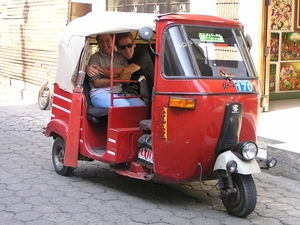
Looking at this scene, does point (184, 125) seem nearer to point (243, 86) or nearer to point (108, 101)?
point (243, 86)

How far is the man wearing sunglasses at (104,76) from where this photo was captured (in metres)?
5.98

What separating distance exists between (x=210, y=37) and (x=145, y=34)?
669 millimetres

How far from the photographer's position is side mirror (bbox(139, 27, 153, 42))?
5.17 m

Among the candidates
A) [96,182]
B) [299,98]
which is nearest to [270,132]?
[96,182]

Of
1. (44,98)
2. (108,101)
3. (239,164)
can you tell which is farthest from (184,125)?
(44,98)

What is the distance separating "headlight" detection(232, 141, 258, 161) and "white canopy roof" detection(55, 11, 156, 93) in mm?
1454

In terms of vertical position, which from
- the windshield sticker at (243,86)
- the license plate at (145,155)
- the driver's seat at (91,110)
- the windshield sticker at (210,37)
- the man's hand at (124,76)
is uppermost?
the windshield sticker at (210,37)

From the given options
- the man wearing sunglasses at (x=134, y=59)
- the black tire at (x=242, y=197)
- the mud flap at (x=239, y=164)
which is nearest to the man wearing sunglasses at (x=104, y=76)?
the man wearing sunglasses at (x=134, y=59)

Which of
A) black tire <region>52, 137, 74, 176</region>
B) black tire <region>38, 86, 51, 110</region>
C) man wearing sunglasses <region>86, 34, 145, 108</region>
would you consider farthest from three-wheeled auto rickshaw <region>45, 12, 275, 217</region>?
black tire <region>38, 86, 51, 110</region>

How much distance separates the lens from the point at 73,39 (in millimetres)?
6320

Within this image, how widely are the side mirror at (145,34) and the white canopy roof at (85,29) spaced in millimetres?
177

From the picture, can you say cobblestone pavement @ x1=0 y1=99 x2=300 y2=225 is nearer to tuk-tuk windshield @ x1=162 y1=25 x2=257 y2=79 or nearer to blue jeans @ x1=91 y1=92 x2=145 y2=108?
blue jeans @ x1=91 y1=92 x2=145 y2=108

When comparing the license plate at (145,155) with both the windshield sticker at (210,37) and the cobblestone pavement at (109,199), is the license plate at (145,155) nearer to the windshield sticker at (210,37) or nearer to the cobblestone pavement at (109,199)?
the cobblestone pavement at (109,199)

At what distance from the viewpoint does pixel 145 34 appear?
5.17 metres
